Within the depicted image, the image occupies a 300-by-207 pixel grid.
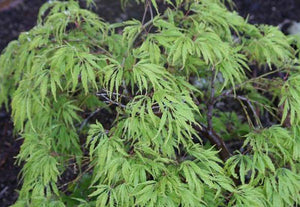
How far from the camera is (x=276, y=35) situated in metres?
2.06

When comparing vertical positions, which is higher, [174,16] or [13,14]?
[174,16]

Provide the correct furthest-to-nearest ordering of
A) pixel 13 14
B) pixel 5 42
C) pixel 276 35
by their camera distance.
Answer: pixel 13 14 → pixel 5 42 → pixel 276 35

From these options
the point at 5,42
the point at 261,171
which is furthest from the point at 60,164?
the point at 5,42

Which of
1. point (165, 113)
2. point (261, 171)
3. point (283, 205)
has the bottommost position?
point (283, 205)

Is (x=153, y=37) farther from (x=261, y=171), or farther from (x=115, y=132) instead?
(x=261, y=171)

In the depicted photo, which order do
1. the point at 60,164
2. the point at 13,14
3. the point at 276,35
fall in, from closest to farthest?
the point at 60,164 < the point at 276,35 < the point at 13,14

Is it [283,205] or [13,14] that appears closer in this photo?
[283,205]

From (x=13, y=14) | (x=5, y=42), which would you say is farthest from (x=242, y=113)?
(x=13, y=14)

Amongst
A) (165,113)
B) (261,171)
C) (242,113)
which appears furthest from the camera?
(242,113)

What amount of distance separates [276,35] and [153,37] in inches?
24.7

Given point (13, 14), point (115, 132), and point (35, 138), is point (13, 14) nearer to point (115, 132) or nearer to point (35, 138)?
point (35, 138)

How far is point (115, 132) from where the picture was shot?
67.6 inches

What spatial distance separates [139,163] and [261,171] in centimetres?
47

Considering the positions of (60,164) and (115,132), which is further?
(60,164)
